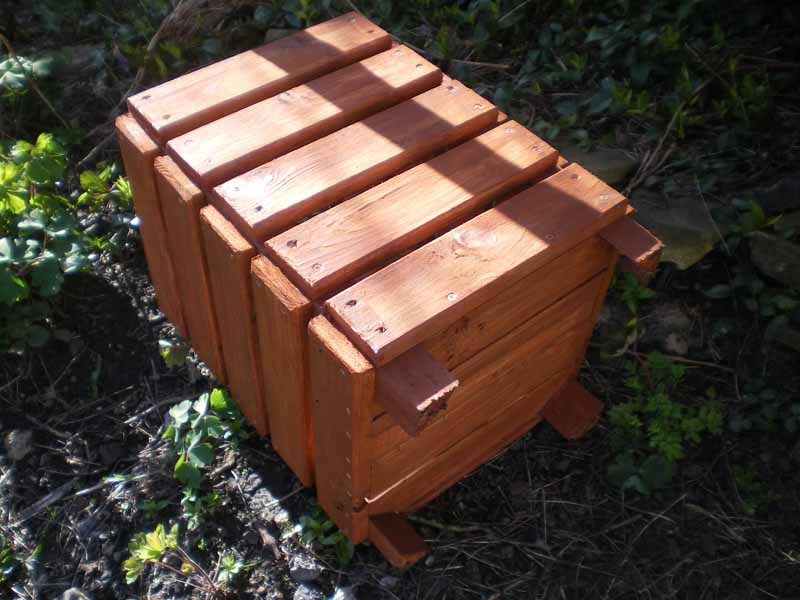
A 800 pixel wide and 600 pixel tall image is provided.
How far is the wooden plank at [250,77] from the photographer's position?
7.11ft

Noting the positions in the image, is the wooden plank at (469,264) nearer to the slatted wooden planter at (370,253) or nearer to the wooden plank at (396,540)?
the slatted wooden planter at (370,253)

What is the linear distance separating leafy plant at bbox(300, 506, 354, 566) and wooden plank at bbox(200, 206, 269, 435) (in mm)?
278

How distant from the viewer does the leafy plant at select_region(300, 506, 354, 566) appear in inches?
90.6

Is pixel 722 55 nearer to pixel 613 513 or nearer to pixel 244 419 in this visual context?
pixel 613 513

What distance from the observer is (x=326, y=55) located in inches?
93.6

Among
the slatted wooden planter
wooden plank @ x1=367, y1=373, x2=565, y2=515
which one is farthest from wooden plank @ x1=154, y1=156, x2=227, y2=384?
wooden plank @ x1=367, y1=373, x2=565, y2=515

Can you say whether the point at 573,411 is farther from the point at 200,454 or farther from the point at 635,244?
the point at 200,454

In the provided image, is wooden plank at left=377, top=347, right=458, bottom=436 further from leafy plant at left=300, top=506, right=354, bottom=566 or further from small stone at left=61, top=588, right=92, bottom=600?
small stone at left=61, top=588, right=92, bottom=600

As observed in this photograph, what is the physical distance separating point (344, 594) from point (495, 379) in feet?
2.32

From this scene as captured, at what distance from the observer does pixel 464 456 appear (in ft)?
7.82

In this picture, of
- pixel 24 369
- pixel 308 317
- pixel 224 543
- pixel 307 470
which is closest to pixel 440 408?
pixel 308 317

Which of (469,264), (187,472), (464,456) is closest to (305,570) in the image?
(187,472)

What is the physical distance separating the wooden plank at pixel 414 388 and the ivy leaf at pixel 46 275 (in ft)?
4.17

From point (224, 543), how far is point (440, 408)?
39.3 inches
